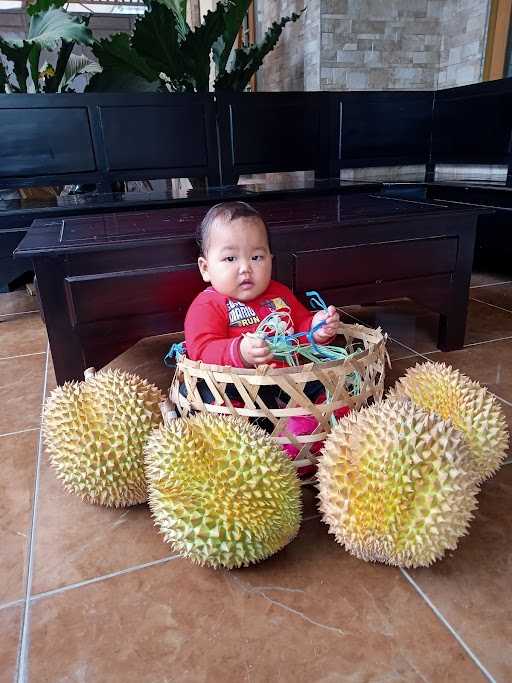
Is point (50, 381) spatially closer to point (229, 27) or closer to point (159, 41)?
point (159, 41)

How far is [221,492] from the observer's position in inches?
26.6

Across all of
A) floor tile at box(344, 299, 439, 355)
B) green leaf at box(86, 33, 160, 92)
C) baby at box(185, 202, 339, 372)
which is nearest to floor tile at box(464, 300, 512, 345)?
floor tile at box(344, 299, 439, 355)

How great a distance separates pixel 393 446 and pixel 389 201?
1.19 metres

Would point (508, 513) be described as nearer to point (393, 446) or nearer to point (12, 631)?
point (393, 446)

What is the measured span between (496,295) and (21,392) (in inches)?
74.7

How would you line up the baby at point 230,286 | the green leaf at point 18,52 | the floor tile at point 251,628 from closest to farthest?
the floor tile at point 251,628 → the baby at point 230,286 → the green leaf at point 18,52

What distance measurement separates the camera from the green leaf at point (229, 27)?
9.53 feet

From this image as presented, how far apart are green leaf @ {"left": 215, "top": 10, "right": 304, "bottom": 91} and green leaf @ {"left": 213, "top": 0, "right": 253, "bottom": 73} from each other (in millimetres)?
104

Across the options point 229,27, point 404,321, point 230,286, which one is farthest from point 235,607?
point 229,27

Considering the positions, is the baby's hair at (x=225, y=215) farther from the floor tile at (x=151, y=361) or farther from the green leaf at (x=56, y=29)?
the green leaf at (x=56, y=29)

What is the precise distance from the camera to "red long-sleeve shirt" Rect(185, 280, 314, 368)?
96 centimetres

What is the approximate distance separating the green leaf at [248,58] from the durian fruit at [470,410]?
2.89 m

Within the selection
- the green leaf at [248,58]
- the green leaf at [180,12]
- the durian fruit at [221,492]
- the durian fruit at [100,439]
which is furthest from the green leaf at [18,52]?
the durian fruit at [221,492]

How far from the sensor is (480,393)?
90cm
